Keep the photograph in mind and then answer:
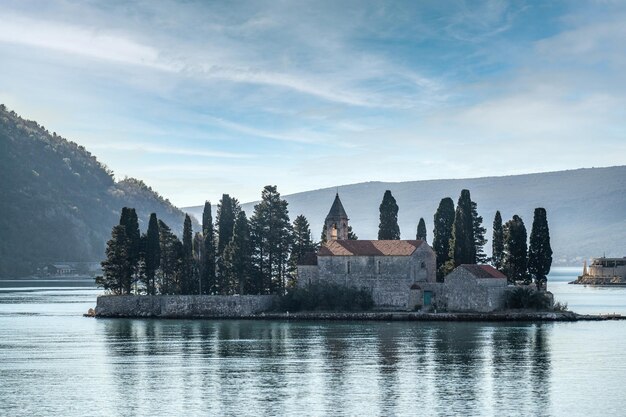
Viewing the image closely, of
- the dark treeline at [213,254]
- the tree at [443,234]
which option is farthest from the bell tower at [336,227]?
the tree at [443,234]

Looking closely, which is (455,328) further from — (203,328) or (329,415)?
(329,415)

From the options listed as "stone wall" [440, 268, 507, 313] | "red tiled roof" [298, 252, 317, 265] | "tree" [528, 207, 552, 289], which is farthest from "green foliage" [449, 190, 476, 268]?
"red tiled roof" [298, 252, 317, 265]

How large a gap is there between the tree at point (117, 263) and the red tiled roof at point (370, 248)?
76.1 feet

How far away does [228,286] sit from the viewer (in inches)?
4373

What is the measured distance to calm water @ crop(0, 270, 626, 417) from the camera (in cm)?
5188

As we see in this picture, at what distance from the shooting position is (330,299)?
102250 mm

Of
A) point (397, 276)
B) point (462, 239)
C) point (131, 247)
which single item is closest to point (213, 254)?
point (131, 247)

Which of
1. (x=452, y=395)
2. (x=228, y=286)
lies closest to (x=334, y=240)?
(x=228, y=286)

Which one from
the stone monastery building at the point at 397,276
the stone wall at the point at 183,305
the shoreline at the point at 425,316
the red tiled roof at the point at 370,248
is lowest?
the shoreline at the point at 425,316

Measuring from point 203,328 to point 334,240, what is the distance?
17369 millimetres

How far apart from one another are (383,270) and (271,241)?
15.0 m

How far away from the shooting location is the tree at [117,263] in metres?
113

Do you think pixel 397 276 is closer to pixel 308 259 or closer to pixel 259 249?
pixel 308 259

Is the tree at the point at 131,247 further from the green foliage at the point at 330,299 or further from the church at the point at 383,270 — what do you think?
the church at the point at 383,270
